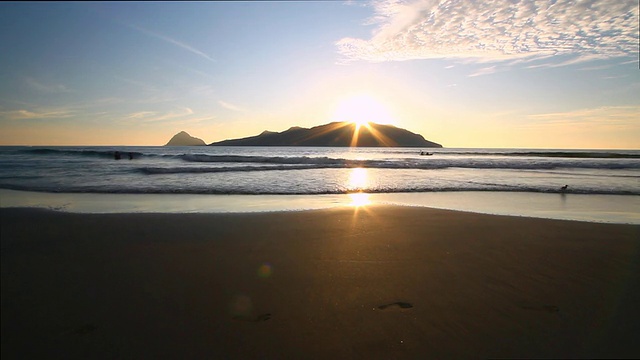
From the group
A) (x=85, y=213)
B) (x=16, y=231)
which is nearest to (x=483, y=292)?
(x=16, y=231)

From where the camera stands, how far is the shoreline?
10.2m

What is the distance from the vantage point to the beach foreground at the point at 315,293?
3271mm

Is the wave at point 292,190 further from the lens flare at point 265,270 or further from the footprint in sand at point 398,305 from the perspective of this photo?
the footprint in sand at point 398,305

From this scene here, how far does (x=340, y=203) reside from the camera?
1197 centimetres

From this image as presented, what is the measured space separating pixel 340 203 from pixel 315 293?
25.4 feet

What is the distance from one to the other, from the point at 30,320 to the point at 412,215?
830cm

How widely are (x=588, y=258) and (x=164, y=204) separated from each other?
1119 centimetres

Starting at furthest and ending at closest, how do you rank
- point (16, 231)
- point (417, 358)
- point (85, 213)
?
point (85, 213) → point (16, 231) → point (417, 358)

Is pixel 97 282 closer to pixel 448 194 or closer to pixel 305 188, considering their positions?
pixel 305 188

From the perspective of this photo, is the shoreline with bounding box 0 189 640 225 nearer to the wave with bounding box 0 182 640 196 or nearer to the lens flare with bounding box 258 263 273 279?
the wave with bounding box 0 182 640 196

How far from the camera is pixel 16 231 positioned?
282 inches

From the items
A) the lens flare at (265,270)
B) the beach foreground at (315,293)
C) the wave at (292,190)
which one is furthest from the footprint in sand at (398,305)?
the wave at (292,190)

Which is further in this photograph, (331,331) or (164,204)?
(164,204)

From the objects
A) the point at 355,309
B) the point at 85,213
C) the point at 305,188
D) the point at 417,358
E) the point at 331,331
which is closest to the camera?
the point at 417,358
